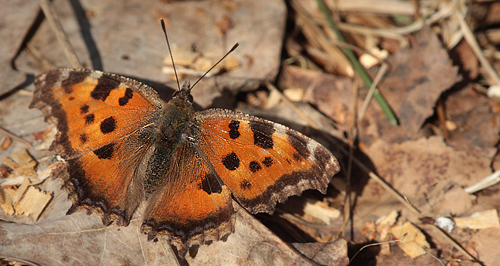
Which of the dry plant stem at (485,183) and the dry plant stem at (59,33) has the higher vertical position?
the dry plant stem at (59,33)

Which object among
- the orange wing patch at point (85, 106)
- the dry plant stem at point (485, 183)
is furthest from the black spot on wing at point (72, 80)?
the dry plant stem at point (485, 183)

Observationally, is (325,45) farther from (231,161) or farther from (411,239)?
(411,239)

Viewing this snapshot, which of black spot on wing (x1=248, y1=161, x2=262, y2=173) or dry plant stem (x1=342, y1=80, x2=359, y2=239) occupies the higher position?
black spot on wing (x1=248, y1=161, x2=262, y2=173)

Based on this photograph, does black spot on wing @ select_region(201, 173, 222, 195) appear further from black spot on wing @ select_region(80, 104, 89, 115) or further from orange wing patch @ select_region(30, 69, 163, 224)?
black spot on wing @ select_region(80, 104, 89, 115)

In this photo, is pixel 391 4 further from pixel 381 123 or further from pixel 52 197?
pixel 52 197

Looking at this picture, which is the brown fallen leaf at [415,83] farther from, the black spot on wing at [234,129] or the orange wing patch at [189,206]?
the orange wing patch at [189,206]

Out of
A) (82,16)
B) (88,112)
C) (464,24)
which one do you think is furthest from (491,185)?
(82,16)

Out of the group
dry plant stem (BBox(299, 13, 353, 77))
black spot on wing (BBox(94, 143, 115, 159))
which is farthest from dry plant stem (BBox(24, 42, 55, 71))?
dry plant stem (BBox(299, 13, 353, 77))
